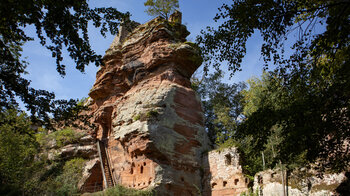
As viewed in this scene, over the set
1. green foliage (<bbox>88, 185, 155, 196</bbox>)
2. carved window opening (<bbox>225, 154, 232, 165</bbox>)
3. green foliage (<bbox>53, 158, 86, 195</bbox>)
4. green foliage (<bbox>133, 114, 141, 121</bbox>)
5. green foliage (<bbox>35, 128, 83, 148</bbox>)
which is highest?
green foliage (<bbox>133, 114, 141, 121</bbox>)

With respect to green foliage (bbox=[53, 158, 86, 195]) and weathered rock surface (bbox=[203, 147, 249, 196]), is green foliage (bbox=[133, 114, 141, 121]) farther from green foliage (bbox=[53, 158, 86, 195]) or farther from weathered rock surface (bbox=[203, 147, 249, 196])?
green foliage (bbox=[53, 158, 86, 195])

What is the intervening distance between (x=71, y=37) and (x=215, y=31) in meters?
4.16

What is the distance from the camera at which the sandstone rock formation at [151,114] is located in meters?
15.0

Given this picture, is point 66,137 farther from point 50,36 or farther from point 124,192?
point 50,36

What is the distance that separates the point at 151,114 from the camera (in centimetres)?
1590

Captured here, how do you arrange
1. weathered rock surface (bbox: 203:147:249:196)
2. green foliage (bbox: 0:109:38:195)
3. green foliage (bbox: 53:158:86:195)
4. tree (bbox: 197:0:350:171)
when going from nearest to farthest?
tree (bbox: 197:0:350:171), weathered rock surface (bbox: 203:147:249:196), green foliage (bbox: 53:158:86:195), green foliage (bbox: 0:109:38:195)

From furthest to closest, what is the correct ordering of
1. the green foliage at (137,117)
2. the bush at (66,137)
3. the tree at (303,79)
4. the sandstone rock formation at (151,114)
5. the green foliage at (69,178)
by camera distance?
the bush at (66,137) < the green foliage at (69,178) < the green foliage at (137,117) < the sandstone rock formation at (151,114) < the tree at (303,79)

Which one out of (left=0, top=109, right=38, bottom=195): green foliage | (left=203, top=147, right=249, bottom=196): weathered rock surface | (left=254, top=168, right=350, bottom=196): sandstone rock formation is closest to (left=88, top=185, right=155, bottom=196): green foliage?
(left=203, top=147, right=249, bottom=196): weathered rock surface

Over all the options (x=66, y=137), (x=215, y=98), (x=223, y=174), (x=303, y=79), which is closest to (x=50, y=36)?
(x=303, y=79)

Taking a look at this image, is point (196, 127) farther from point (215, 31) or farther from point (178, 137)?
point (215, 31)

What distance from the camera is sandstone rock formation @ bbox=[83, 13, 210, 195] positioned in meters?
15.0

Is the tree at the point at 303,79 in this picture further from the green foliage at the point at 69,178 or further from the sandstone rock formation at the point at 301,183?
the green foliage at the point at 69,178

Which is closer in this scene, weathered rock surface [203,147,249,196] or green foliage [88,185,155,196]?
green foliage [88,185,155,196]

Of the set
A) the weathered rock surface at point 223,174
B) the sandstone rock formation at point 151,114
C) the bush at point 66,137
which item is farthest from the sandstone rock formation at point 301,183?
the bush at point 66,137
